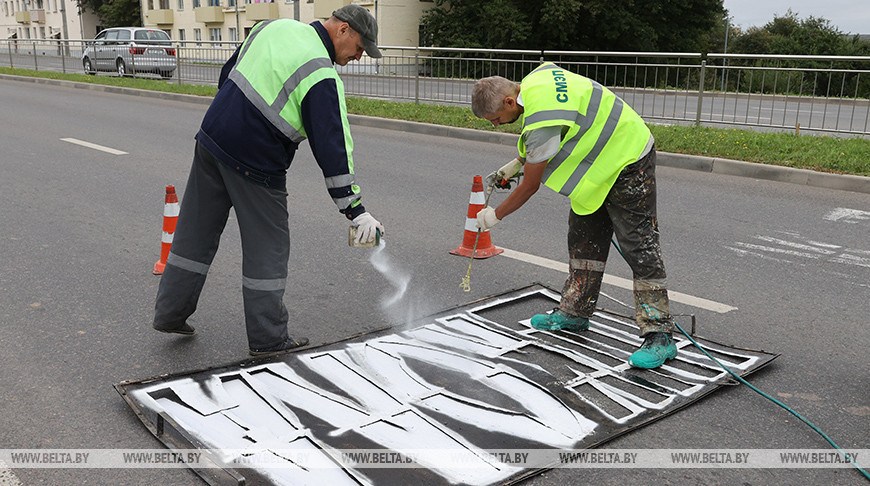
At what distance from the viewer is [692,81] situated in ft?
37.2

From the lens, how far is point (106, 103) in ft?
53.1

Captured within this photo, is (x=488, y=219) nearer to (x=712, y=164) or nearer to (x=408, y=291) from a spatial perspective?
(x=408, y=291)

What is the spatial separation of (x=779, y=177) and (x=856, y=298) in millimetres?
4264

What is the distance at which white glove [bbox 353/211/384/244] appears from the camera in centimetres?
352

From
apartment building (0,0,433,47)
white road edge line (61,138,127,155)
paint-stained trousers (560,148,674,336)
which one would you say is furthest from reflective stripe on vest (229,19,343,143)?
apartment building (0,0,433,47)

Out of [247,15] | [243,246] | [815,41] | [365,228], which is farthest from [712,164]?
[247,15]

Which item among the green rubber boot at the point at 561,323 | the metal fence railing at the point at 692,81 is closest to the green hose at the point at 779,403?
the green rubber boot at the point at 561,323

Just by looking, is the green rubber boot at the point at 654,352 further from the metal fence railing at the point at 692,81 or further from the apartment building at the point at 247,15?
the apartment building at the point at 247,15

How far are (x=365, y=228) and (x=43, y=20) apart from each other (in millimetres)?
82542

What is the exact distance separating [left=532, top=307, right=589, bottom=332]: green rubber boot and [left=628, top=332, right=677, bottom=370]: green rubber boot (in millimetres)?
443

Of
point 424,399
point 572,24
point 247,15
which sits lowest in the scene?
point 424,399

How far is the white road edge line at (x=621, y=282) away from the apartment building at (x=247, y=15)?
88.1 ft

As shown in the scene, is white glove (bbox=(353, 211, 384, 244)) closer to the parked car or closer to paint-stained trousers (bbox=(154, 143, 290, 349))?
paint-stained trousers (bbox=(154, 143, 290, 349))

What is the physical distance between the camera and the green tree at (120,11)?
60750 mm
